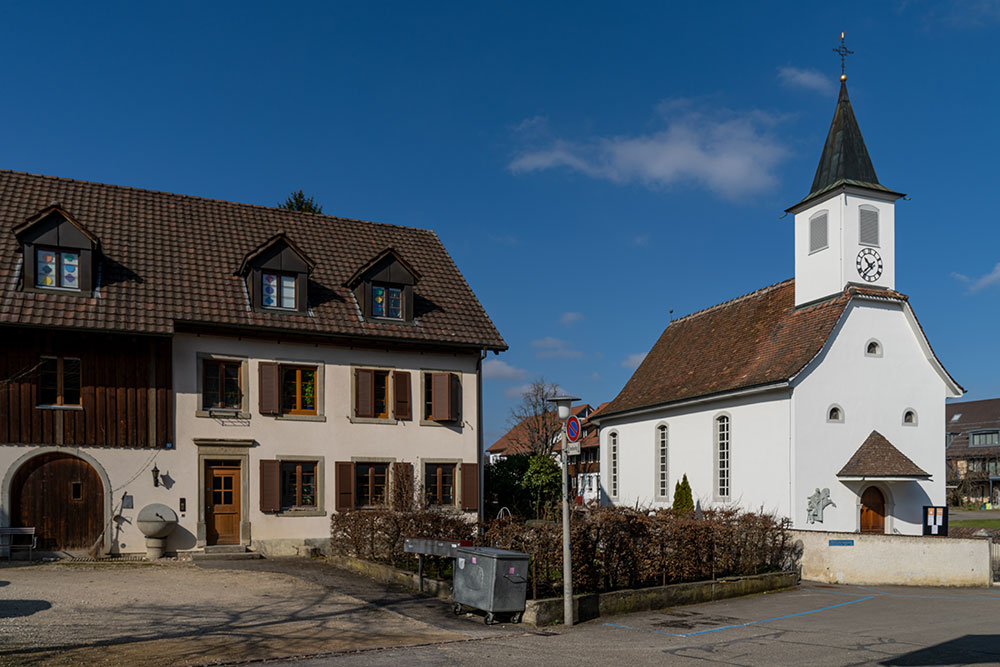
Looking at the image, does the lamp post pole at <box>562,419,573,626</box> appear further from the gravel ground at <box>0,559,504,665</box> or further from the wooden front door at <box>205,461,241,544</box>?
the wooden front door at <box>205,461,241,544</box>

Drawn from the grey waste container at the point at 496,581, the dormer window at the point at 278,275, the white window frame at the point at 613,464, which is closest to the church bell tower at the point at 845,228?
the white window frame at the point at 613,464

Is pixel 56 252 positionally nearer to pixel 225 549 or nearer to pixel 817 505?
pixel 225 549

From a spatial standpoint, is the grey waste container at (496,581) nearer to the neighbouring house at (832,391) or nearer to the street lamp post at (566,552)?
the street lamp post at (566,552)

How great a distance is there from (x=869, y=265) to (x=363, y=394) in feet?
52.2

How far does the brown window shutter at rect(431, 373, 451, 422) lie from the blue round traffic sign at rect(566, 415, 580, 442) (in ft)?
35.0

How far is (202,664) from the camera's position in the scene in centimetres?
1057

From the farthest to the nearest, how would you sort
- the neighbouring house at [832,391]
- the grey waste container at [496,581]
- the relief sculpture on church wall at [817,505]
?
the neighbouring house at [832,391] < the relief sculpture on church wall at [817,505] < the grey waste container at [496,581]

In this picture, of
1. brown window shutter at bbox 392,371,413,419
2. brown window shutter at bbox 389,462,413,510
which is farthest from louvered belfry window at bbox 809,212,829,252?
brown window shutter at bbox 389,462,413,510

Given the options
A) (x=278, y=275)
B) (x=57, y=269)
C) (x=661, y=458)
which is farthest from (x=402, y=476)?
(x=661, y=458)

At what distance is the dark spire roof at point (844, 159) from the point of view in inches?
1096

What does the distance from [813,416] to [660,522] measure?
9.44 m

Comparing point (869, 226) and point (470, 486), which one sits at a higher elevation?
point (869, 226)

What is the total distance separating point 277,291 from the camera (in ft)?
78.4

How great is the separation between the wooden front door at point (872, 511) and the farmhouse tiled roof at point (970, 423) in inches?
2044
